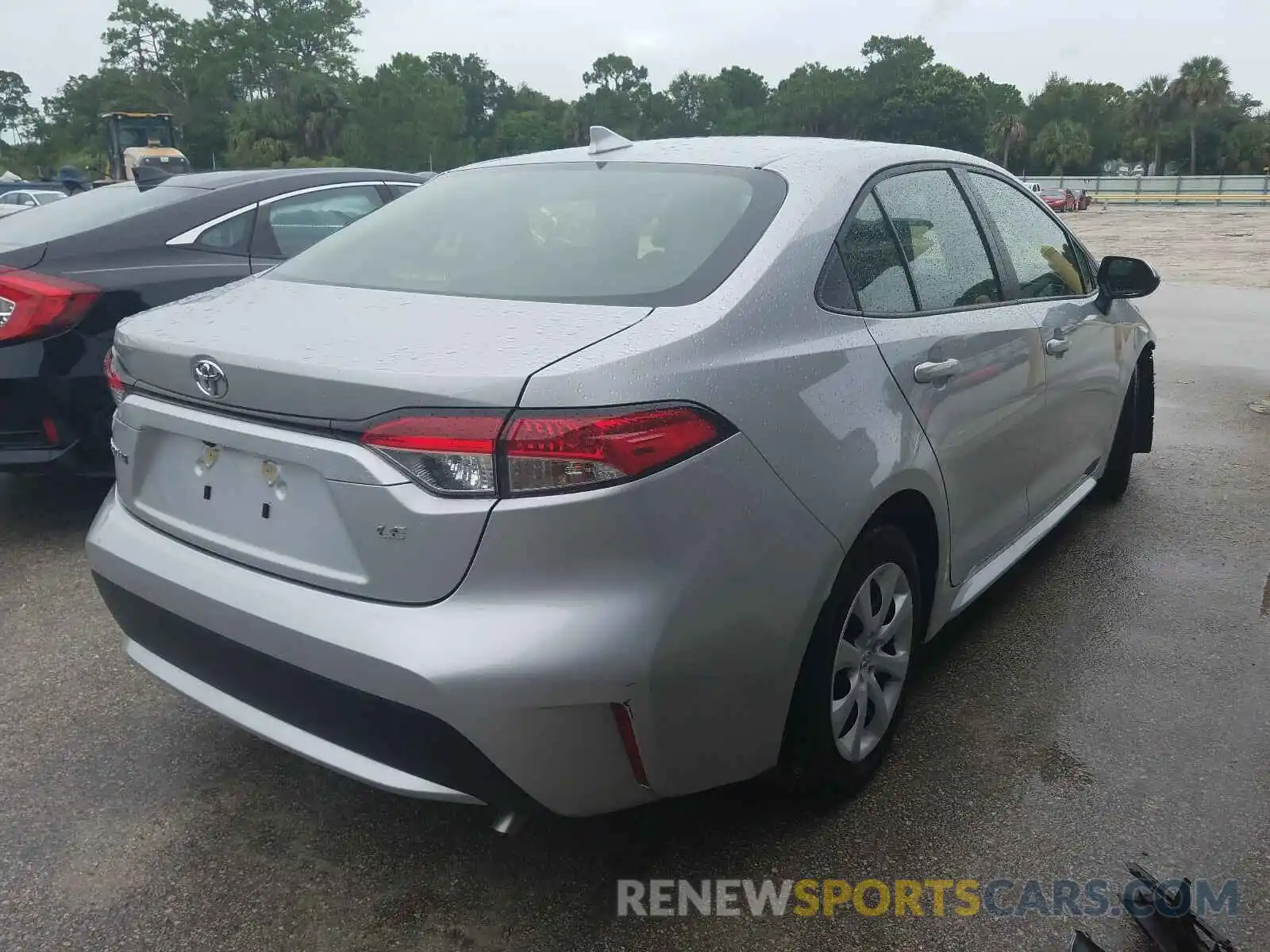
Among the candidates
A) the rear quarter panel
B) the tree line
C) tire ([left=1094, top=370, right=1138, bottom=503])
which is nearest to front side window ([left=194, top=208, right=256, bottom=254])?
the rear quarter panel

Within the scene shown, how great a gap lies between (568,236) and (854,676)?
124 cm

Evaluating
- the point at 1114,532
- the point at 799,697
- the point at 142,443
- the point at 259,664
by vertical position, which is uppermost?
the point at 142,443

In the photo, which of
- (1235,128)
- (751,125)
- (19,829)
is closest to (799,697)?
(19,829)

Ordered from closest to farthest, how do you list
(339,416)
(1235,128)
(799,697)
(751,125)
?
1. (339,416)
2. (799,697)
3. (1235,128)
4. (751,125)

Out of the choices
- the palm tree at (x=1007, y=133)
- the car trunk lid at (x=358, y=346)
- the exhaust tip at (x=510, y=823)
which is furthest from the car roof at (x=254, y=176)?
the palm tree at (x=1007, y=133)

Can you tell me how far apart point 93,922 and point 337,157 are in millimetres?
85620

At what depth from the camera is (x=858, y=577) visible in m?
2.37

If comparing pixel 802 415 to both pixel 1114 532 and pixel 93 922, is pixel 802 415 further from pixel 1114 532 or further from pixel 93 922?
pixel 1114 532

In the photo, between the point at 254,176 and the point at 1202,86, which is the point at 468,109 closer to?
the point at 1202,86

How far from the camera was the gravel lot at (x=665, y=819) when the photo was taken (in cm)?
219

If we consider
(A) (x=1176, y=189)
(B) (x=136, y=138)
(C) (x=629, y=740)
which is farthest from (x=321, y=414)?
(A) (x=1176, y=189)

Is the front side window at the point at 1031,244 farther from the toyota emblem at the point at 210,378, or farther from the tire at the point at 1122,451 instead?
the toyota emblem at the point at 210,378

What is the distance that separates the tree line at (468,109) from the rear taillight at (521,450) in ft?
239

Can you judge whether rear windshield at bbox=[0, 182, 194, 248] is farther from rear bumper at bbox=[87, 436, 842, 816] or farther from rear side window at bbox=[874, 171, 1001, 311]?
rear side window at bbox=[874, 171, 1001, 311]
